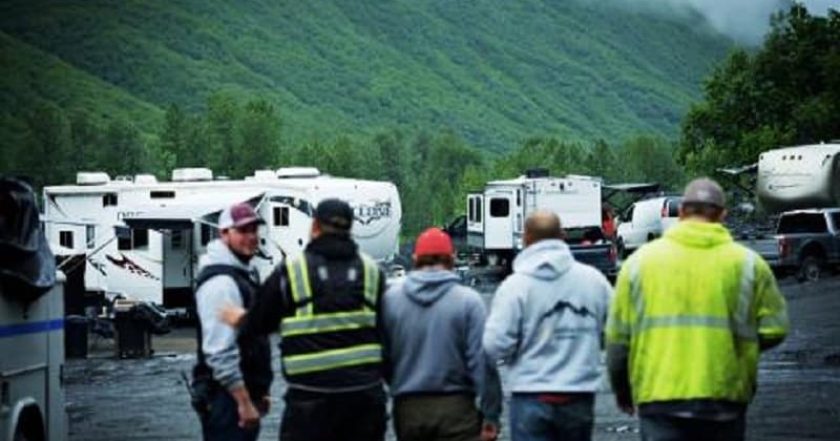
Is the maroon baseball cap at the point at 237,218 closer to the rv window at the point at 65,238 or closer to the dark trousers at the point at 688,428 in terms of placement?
the dark trousers at the point at 688,428

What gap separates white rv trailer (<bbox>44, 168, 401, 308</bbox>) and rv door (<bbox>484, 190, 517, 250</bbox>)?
10.7m

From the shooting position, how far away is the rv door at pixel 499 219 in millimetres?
53594

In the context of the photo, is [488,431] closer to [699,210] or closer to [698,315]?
[698,315]

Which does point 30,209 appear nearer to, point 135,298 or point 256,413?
point 256,413

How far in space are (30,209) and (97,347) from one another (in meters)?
22.2

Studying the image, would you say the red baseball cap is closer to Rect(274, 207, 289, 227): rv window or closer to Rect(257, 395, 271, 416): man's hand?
Rect(257, 395, 271, 416): man's hand

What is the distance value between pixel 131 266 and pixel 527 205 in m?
17.3

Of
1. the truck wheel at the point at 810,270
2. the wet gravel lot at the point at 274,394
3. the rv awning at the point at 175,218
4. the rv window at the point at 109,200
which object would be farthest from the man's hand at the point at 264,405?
the truck wheel at the point at 810,270

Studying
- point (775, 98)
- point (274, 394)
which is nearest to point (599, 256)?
point (274, 394)

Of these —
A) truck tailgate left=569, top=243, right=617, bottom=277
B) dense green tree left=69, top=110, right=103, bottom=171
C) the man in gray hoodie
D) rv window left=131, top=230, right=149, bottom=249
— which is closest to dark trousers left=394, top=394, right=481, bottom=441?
the man in gray hoodie

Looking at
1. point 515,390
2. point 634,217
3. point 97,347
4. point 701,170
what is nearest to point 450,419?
point 515,390

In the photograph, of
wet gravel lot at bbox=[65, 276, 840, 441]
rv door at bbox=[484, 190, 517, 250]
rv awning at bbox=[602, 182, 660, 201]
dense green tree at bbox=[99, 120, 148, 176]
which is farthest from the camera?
dense green tree at bbox=[99, 120, 148, 176]

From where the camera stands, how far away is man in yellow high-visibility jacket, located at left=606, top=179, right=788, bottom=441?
28.0 feet

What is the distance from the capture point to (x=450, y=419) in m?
9.57
